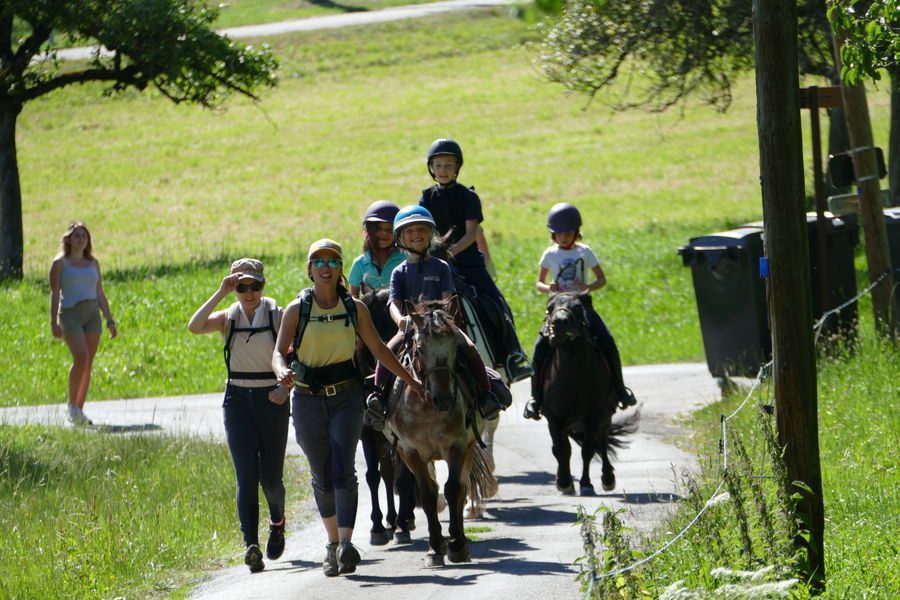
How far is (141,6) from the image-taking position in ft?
92.9

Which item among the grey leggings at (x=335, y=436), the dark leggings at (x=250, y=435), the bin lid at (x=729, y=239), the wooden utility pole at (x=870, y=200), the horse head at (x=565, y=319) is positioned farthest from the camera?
the bin lid at (x=729, y=239)

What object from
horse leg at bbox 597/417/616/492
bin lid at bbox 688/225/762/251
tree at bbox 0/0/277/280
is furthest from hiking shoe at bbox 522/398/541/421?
tree at bbox 0/0/277/280

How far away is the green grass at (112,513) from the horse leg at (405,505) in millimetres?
1195

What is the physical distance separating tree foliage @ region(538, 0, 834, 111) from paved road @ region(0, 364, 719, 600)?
10519 mm

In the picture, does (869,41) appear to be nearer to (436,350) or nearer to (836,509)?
(836,509)

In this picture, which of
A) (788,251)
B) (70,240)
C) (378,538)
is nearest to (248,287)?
(378,538)

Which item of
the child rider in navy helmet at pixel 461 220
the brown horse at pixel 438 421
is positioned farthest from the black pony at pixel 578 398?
the brown horse at pixel 438 421

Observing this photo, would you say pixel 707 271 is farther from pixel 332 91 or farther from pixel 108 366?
pixel 332 91

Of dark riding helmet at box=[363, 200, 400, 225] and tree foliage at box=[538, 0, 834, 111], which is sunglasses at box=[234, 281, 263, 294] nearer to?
dark riding helmet at box=[363, 200, 400, 225]

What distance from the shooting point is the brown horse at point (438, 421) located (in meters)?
9.12

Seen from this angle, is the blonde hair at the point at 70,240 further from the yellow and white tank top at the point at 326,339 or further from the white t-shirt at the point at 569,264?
the yellow and white tank top at the point at 326,339

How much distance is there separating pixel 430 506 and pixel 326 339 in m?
1.27

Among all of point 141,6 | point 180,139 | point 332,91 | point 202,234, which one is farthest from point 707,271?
point 332,91

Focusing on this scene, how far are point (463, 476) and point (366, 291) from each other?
1.92 m
